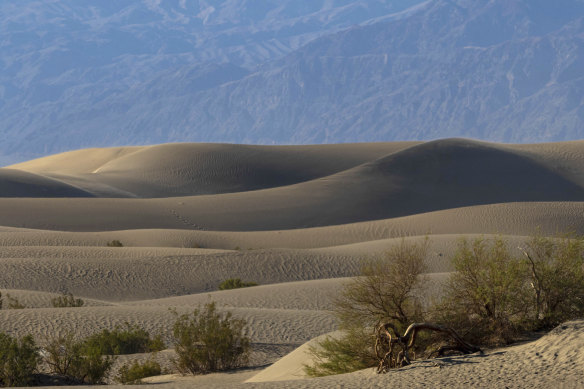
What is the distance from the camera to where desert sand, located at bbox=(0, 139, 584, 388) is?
13414mm

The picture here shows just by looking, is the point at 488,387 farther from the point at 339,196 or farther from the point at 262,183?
the point at 262,183

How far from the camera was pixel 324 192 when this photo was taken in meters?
63.0

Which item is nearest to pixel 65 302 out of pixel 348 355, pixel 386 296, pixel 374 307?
pixel 348 355

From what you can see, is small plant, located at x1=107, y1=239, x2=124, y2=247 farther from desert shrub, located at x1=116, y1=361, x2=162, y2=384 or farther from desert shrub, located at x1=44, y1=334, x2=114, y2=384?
desert shrub, located at x1=44, y1=334, x2=114, y2=384

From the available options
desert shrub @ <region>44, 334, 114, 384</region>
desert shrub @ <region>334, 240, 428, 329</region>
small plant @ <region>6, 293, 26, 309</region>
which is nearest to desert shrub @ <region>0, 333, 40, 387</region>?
desert shrub @ <region>44, 334, 114, 384</region>

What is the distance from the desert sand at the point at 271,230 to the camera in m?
13.4

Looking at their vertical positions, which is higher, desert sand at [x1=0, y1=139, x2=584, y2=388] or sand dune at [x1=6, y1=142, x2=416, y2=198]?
sand dune at [x1=6, y1=142, x2=416, y2=198]

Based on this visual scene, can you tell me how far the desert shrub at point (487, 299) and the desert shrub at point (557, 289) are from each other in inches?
5.6

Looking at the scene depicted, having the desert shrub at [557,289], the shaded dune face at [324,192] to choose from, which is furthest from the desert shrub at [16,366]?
the shaded dune face at [324,192]

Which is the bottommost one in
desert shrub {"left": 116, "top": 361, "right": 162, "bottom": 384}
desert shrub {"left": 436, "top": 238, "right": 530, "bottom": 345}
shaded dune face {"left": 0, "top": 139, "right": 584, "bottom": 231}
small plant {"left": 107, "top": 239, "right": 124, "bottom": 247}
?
desert shrub {"left": 116, "top": 361, "right": 162, "bottom": 384}

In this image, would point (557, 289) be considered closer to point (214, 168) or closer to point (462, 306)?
point (462, 306)

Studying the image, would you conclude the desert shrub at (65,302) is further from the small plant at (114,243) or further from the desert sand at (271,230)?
the small plant at (114,243)

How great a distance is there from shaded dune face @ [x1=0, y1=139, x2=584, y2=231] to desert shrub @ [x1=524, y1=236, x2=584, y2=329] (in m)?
38.6

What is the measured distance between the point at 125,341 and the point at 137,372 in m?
3.14
